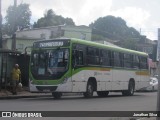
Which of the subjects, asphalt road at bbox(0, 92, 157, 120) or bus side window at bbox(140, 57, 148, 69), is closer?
asphalt road at bbox(0, 92, 157, 120)

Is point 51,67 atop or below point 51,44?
below

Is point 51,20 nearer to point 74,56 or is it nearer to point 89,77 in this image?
point 89,77

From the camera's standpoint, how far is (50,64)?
71.9ft

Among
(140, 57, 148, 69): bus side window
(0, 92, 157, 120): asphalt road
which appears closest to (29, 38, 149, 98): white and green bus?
(0, 92, 157, 120): asphalt road

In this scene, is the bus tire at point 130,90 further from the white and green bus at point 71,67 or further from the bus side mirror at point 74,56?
the bus side mirror at point 74,56

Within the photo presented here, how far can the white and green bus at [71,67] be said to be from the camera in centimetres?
2169

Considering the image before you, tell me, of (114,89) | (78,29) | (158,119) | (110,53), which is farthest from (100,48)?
(78,29)

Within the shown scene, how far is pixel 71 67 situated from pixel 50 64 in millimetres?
1116

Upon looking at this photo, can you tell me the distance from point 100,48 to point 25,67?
6.18 metres

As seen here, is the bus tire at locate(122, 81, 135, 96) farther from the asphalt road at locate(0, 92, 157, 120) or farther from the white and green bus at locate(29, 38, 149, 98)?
the asphalt road at locate(0, 92, 157, 120)

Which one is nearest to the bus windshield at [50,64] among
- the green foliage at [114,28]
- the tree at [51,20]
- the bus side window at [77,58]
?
the bus side window at [77,58]

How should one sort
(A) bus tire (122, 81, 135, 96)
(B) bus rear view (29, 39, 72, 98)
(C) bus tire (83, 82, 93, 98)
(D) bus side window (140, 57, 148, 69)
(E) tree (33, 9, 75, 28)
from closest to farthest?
(B) bus rear view (29, 39, 72, 98)
(C) bus tire (83, 82, 93, 98)
(A) bus tire (122, 81, 135, 96)
(D) bus side window (140, 57, 148, 69)
(E) tree (33, 9, 75, 28)

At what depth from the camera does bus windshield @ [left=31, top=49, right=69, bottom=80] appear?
71.2 feet

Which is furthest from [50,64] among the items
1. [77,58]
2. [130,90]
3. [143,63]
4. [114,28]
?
[114,28]
